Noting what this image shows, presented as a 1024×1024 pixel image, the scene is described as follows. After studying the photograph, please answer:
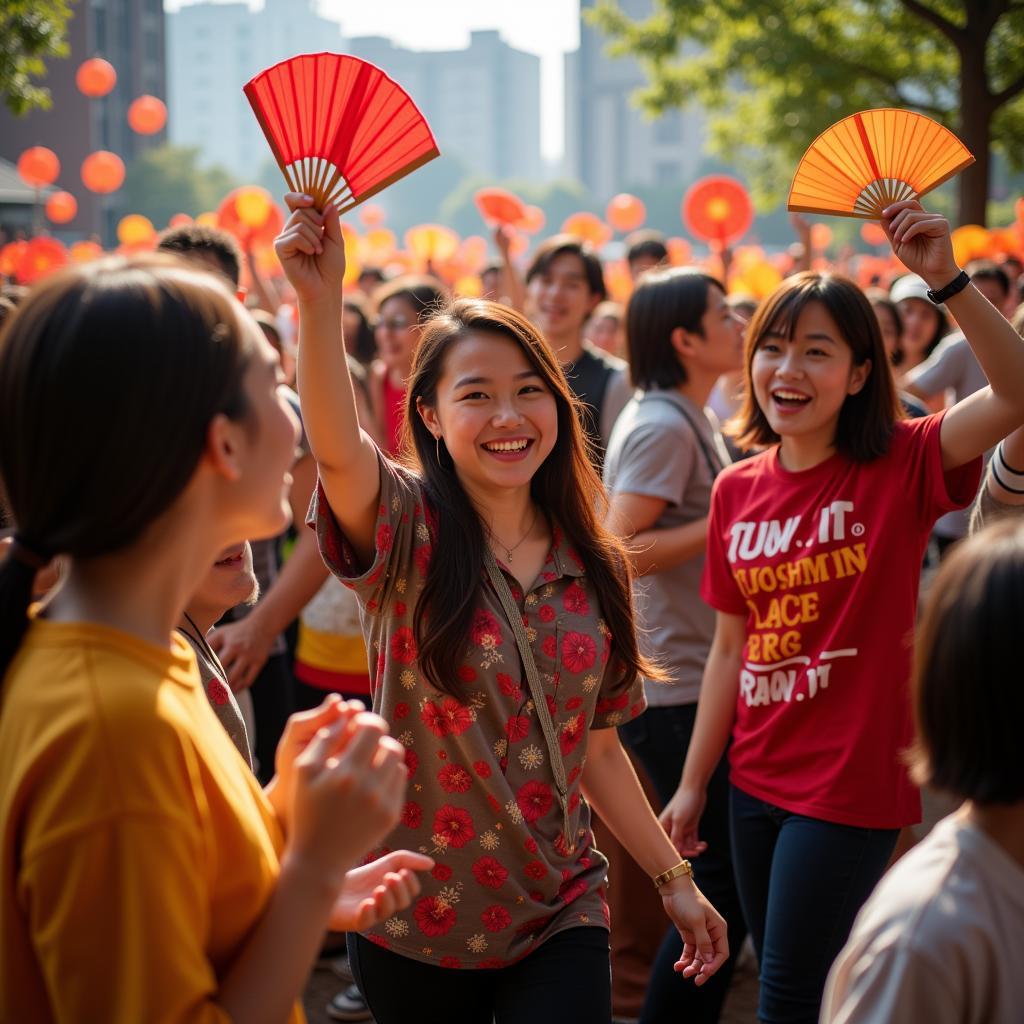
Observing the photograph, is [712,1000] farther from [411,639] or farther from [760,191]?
[760,191]

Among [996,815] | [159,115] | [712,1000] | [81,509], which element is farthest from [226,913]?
[159,115]

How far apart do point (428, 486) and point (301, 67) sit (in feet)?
2.62

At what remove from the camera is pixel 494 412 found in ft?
8.05

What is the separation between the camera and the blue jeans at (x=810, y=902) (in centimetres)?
267

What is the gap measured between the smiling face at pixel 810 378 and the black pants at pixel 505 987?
4.23ft

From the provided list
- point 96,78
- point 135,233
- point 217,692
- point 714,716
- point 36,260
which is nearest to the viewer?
point 217,692

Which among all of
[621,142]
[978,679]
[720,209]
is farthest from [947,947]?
[621,142]

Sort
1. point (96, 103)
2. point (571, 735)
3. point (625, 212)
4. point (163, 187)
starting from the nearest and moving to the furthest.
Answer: point (571, 735) → point (625, 212) → point (163, 187) → point (96, 103)

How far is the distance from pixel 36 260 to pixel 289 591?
8.10 meters

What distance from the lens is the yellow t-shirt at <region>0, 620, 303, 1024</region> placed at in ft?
3.99

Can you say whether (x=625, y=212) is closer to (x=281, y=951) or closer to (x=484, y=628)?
(x=484, y=628)

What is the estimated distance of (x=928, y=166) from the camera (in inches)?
105

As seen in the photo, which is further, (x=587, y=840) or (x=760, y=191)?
(x=760, y=191)

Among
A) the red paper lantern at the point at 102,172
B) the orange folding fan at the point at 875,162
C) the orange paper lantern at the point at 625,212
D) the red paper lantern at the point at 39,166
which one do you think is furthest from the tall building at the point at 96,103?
the orange folding fan at the point at 875,162
